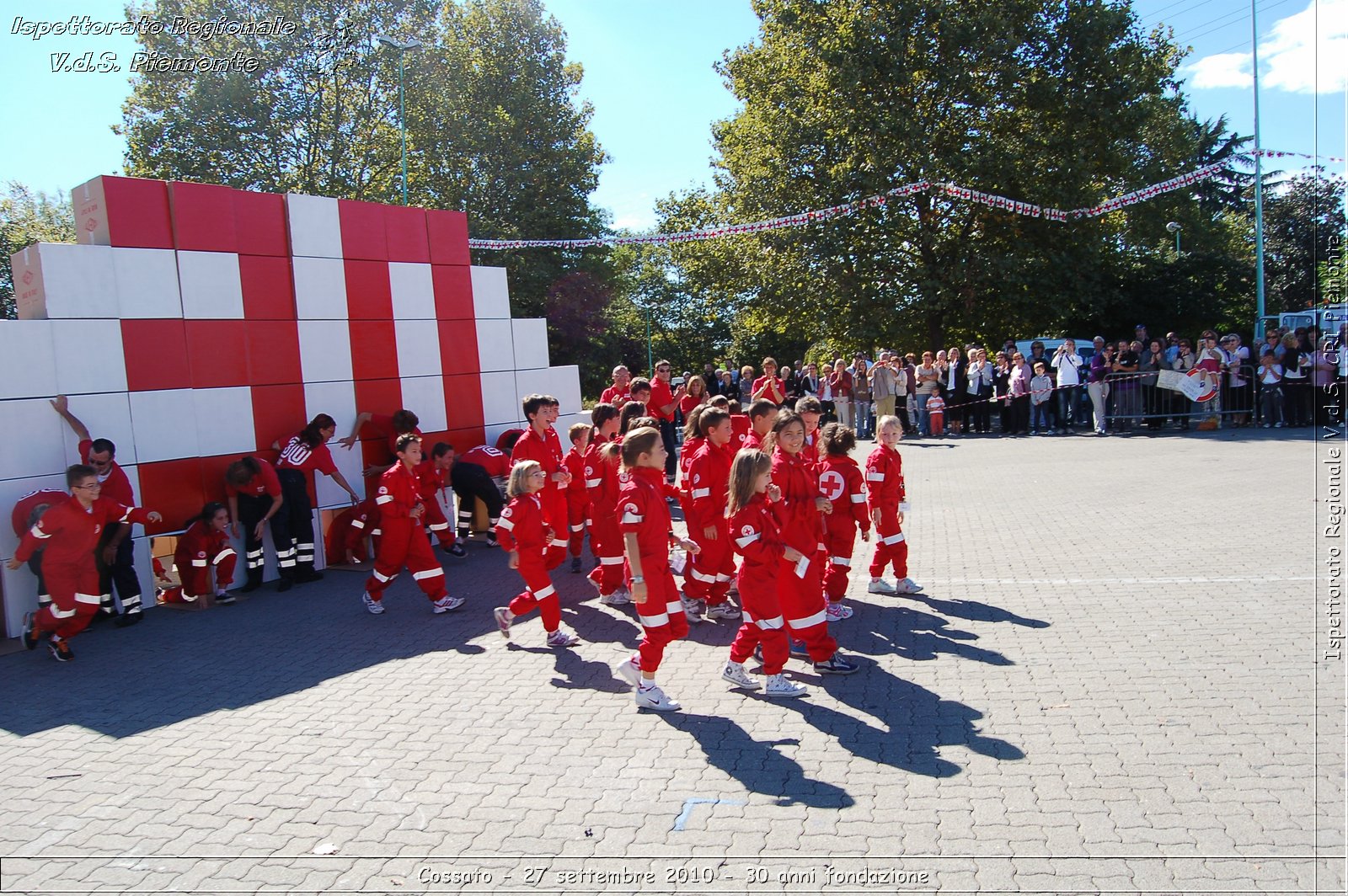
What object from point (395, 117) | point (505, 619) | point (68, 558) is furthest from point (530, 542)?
point (395, 117)

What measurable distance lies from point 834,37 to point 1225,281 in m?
14.4

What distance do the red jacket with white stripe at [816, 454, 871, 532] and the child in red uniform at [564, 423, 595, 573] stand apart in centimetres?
248

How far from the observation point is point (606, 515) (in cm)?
744

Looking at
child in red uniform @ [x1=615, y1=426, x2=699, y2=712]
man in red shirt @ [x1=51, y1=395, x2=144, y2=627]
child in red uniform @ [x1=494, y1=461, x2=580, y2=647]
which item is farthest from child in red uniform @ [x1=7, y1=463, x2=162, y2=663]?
child in red uniform @ [x1=615, y1=426, x2=699, y2=712]

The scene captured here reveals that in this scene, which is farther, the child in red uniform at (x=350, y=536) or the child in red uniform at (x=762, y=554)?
the child in red uniform at (x=350, y=536)

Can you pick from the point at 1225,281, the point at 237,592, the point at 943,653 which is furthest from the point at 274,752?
the point at 1225,281

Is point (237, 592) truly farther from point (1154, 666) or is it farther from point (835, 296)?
point (835, 296)

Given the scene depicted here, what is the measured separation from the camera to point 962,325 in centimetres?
2505

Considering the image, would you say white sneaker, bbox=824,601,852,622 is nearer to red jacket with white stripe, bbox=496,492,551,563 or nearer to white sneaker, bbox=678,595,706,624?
white sneaker, bbox=678,595,706,624

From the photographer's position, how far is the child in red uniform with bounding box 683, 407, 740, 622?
6.70m

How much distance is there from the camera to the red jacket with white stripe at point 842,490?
21.9 ft

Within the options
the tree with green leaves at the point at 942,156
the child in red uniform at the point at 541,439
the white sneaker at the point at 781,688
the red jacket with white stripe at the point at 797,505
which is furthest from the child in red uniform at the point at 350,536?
the tree with green leaves at the point at 942,156

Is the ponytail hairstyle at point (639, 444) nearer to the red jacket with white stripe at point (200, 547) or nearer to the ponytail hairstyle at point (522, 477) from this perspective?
the ponytail hairstyle at point (522, 477)

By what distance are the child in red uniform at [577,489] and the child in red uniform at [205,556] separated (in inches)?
134
